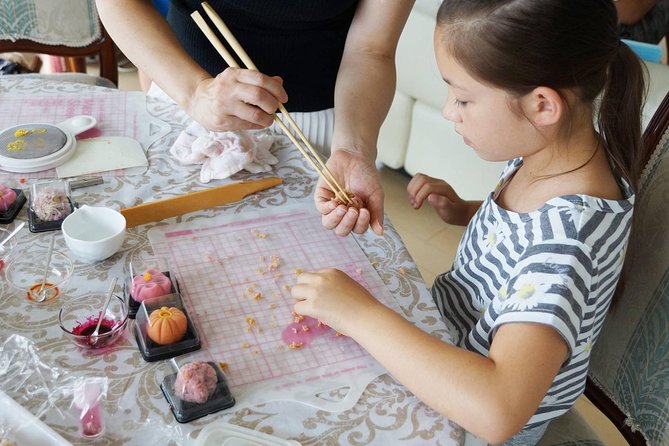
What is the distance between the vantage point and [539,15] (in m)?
0.84

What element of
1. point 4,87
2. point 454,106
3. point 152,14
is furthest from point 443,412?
point 4,87

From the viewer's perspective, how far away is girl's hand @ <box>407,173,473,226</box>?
128cm

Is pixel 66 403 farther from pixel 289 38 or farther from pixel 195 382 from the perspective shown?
pixel 289 38

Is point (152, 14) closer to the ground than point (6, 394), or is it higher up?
higher up

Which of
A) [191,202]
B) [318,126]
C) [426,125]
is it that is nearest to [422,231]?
[426,125]

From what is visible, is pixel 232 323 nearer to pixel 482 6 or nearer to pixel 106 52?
pixel 482 6

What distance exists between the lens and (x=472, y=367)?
80 cm

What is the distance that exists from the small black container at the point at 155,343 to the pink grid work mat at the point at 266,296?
24mm

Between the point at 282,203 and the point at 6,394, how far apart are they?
538mm

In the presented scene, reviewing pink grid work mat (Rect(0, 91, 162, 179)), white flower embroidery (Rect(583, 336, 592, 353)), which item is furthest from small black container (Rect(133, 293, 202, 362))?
white flower embroidery (Rect(583, 336, 592, 353))

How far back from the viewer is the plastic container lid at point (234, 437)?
2.39 ft

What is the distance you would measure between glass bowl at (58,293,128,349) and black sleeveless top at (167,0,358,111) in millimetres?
632

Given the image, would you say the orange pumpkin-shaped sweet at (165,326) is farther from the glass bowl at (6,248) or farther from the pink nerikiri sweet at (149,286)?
the glass bowl at (6,248)

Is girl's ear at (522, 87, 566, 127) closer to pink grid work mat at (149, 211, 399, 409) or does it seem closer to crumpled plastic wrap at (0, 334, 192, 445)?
pink grid work mat at (149, 211, 399, 409)
